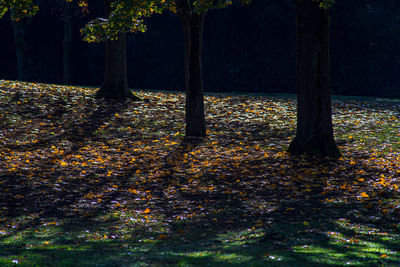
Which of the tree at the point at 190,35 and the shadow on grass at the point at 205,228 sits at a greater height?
the tree at the point at 190,35

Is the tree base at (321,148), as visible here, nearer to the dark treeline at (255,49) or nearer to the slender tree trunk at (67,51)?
the dark treeline at (255,49)

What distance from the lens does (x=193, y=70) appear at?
1573 cm

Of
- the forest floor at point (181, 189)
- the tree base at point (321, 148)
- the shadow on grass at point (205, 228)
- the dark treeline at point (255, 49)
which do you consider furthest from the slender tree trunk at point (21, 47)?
the tree base at point (321, 148)

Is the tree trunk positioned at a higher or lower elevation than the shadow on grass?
higher

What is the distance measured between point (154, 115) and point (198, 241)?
11995 mm

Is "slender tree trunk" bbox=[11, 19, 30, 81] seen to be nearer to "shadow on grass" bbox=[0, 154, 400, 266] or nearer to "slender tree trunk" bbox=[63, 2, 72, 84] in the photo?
"slender tree trunk" bbox=[63, 2, 72, 84]

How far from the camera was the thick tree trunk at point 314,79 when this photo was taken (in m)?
12.9

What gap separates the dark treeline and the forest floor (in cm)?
795

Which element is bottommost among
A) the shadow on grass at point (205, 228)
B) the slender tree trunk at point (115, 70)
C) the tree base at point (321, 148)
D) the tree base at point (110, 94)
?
the shadow on grass at point (205, 228)

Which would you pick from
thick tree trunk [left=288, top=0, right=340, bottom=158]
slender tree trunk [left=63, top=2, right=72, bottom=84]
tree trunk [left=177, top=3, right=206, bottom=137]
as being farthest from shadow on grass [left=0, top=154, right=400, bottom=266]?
slender tree trunk [left=63, top=2, right=72, bottom=84]

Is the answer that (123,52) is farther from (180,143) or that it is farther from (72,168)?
(72,168)

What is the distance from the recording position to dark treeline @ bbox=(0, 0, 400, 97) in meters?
26.5

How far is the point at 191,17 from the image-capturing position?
15.3 metres

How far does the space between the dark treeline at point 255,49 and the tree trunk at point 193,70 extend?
40.0 ft
